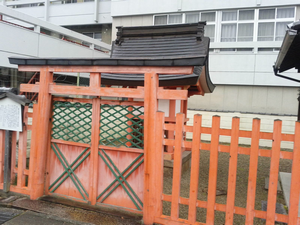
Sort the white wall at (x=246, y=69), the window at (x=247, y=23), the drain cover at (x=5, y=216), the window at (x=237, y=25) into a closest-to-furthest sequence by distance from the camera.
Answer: the drain cover at (x=5, y=216) < the white wall at (x=246, y=69) < the window at (x=247, y=23) < the window at (x=237, y=25)

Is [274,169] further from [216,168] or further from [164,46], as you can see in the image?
[164,46]

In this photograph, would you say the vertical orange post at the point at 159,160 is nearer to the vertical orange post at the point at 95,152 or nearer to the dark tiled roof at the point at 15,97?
the vertical orange post at the point at 95,152

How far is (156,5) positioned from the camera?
14625 mm

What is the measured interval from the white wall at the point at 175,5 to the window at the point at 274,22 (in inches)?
16.9

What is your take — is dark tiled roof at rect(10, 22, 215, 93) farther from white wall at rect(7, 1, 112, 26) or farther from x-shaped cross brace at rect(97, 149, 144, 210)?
white wall at rect(7, 1, 112, 26)

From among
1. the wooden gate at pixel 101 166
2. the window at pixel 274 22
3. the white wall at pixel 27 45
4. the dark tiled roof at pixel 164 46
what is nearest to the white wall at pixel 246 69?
the window at pixel 274 22

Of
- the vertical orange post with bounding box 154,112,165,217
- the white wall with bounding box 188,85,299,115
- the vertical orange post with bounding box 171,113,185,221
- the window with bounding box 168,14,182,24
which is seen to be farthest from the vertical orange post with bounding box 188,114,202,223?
the window with bounding box 168,14,182,24

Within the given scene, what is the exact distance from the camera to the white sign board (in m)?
3.99

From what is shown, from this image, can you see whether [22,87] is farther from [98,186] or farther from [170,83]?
[170,83]

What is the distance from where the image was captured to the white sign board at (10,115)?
399 cm

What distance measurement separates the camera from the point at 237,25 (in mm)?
13414

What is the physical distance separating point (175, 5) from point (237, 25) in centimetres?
390

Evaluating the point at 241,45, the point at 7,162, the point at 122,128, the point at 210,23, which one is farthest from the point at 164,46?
the point at 210,23

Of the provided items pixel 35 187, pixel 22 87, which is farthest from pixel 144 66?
pixel 35 187
